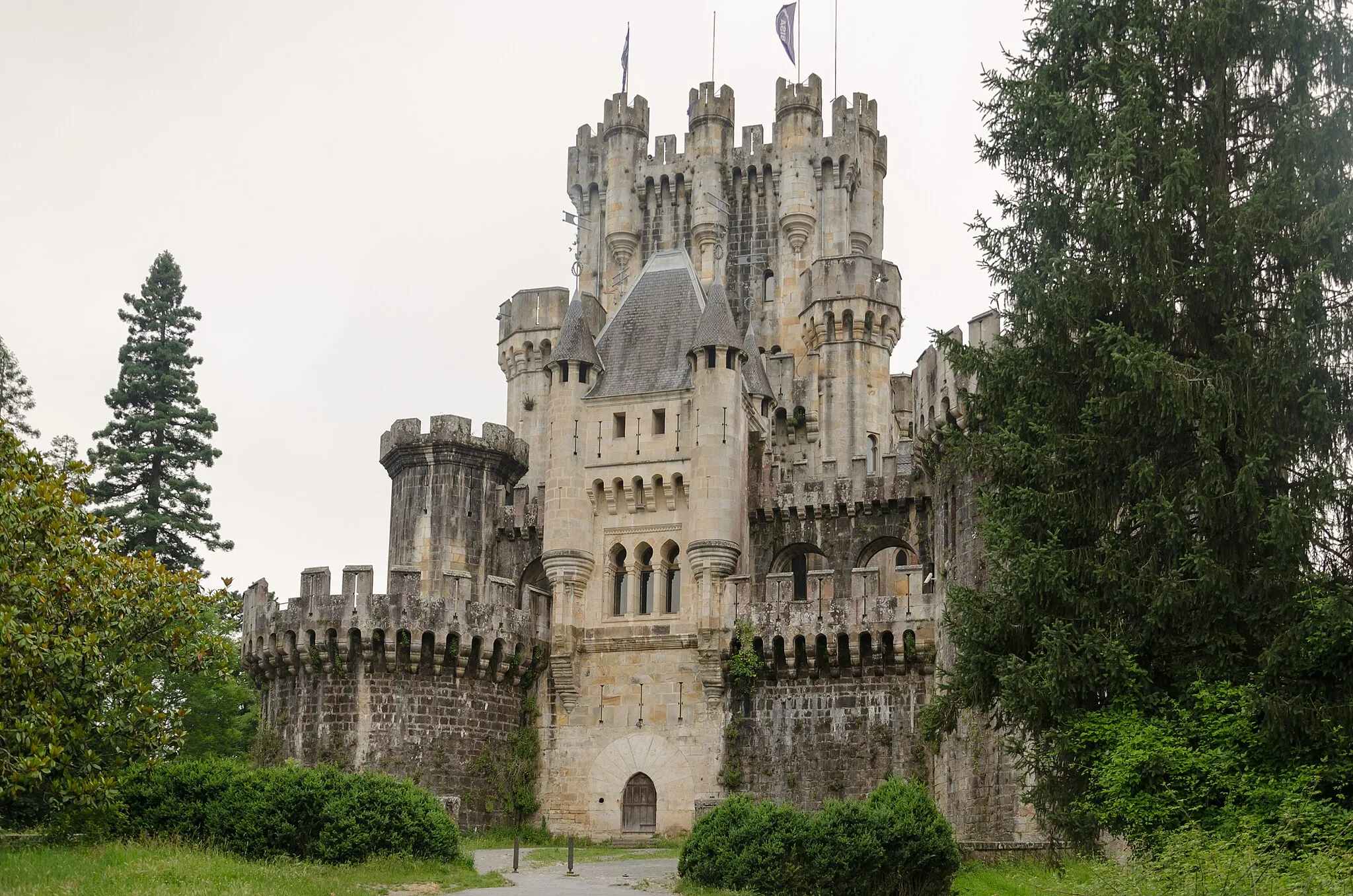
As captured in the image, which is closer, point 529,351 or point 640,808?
point 640,808

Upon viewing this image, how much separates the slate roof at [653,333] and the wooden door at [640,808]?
1028 cm

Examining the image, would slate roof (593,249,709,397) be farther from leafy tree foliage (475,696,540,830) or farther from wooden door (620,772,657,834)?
wooden door (620,772,657,834)

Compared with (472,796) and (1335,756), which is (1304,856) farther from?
(472,796)

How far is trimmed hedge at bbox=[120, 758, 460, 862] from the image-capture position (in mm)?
30031

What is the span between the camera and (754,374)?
171 feet

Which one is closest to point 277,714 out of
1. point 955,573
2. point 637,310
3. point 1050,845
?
point 637,310

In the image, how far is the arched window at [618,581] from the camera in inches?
1719

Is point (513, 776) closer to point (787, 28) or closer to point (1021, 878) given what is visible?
point (1021, 878)

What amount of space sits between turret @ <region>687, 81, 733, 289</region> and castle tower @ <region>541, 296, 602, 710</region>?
12.7m

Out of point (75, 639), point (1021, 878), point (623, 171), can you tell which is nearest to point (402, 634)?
point (75, 639)

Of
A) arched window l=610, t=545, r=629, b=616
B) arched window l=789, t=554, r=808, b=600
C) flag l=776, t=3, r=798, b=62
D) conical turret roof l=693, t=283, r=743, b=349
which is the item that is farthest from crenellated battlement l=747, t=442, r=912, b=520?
flag l=776, t=3, r=798, b=62

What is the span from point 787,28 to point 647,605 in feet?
94.8

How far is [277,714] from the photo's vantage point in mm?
43438

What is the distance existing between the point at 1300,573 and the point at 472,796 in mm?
23891
